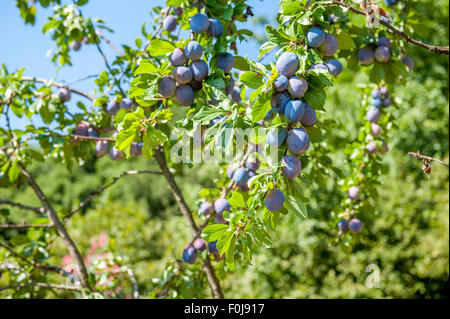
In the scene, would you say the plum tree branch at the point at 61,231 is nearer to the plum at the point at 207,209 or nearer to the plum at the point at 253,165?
the plum at the point at 207,209

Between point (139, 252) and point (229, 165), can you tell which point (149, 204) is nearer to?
point (139, 252)

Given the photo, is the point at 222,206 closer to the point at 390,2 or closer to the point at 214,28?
the point at 214,28

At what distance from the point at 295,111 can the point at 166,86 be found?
0.37 meters

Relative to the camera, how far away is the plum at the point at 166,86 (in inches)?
38.6

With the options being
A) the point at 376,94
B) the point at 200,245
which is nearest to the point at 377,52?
the point at 376,94

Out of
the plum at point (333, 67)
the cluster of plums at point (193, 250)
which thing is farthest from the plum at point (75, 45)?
the plum at point (333, 67)

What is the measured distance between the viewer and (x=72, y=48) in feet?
6.18

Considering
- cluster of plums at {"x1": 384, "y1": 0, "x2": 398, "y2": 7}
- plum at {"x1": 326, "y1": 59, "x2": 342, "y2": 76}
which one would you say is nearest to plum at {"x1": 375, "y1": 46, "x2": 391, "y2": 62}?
plum at {"x1": 326, "y1": 59, "x2": 342, "y2": 76}

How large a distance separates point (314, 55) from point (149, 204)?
908cm

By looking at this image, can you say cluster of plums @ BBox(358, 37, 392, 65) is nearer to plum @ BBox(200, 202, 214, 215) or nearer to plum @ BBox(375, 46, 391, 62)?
plum @ BBox(375, 46, 391, 62)

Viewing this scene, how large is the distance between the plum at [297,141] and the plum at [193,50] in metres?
0.36

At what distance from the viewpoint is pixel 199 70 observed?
3.25ft

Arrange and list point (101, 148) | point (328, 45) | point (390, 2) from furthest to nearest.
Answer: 1. point (390, 2)
2. point (101, 148)
3. point (328, 45)
